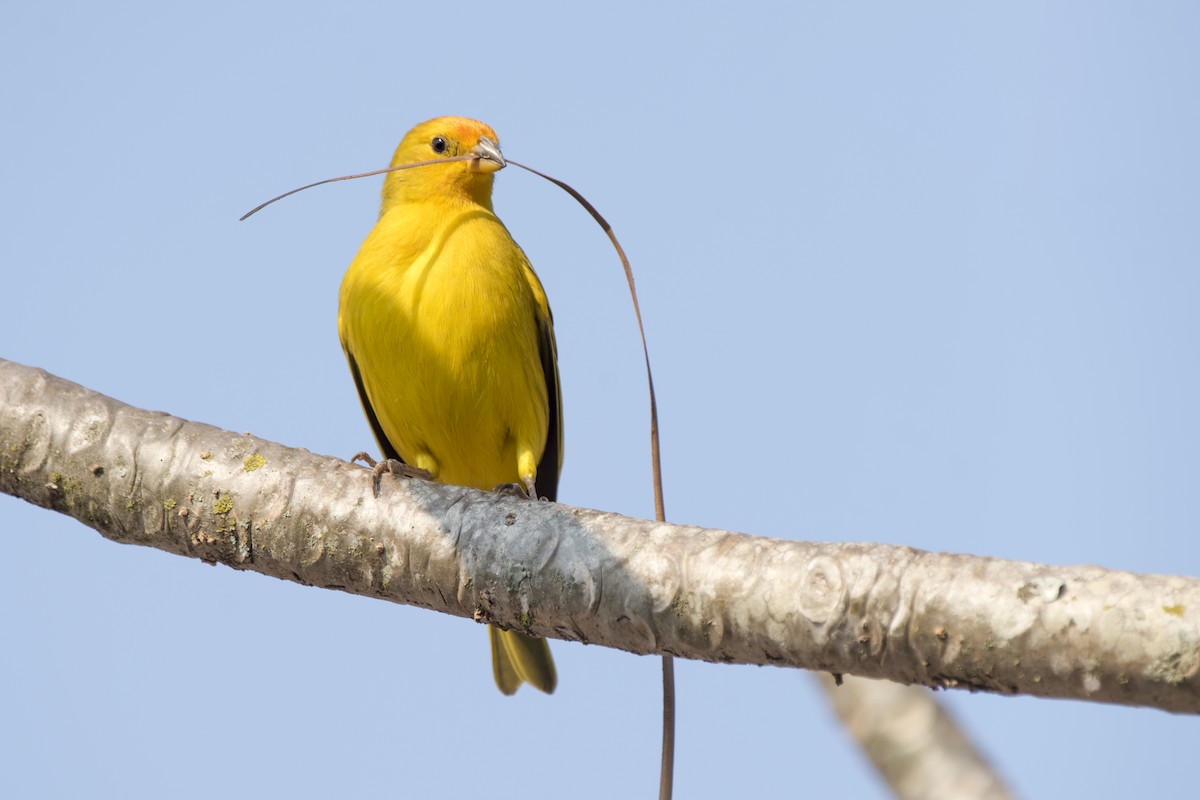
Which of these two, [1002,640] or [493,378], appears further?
[493,378]

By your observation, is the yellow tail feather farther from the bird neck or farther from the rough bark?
the rough bark

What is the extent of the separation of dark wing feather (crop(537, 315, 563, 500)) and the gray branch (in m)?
1.88

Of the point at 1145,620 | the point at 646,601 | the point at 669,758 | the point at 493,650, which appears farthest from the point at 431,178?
the point at 1145,620

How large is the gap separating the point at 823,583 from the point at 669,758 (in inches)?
20.6

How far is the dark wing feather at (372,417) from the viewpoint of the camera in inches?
216

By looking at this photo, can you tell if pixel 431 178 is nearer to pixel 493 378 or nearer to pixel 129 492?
pixel 493 378

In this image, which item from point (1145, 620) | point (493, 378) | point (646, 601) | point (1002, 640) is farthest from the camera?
point (493, 378)

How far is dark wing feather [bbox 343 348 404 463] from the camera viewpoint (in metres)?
5.48

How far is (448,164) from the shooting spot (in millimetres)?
5539

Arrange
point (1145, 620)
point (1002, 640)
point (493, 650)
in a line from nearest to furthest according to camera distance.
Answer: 1. point (1145, 620)
2. point (1002, 640)
3. point (493, 650)

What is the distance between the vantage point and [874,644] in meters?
2.65

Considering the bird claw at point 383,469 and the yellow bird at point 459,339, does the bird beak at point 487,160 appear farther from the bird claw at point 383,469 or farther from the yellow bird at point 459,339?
the bird claw at point 383,469

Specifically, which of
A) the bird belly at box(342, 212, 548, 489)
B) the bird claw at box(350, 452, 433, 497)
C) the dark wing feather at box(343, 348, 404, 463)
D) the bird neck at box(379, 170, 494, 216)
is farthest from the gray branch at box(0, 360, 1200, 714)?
the bird neck at box(379, 170, 494, 216)

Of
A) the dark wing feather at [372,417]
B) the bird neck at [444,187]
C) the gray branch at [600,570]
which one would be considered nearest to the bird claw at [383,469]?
the gray branch at [600,570]
